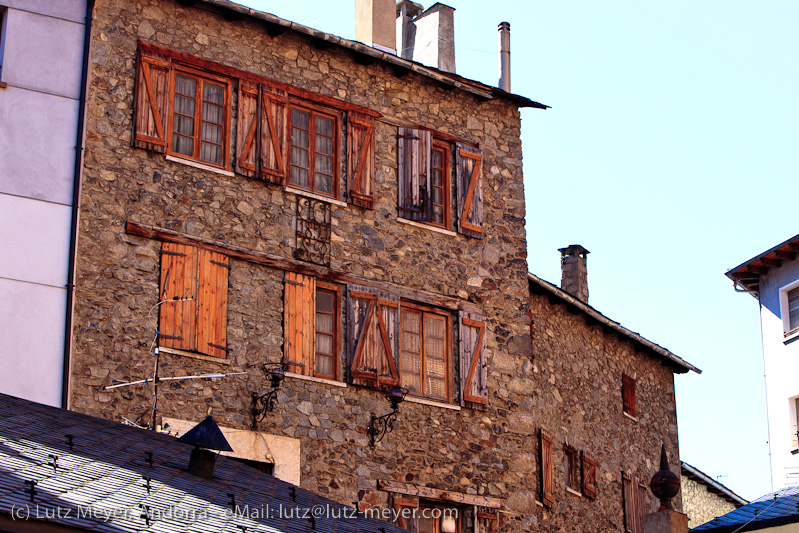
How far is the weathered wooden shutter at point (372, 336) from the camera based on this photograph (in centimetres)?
1759

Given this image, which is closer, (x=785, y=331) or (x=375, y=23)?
(x=375, y=23)

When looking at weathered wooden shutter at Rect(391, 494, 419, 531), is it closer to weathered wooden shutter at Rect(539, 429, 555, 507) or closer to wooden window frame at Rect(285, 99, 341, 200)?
weathered wooden shutter at Rect(539, 429, 555, 507)

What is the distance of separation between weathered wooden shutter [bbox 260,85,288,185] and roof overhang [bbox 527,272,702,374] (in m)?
4.59

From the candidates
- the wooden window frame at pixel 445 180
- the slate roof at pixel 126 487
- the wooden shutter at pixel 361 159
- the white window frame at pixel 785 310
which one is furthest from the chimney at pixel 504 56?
the slate roof at pixel 126 487

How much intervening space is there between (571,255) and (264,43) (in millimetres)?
10474

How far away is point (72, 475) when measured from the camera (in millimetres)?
9602

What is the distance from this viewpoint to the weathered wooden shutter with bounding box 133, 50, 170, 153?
54.5ft

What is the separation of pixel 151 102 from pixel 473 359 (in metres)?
5.75

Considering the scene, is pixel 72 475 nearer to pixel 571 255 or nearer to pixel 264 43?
pixel 264 43

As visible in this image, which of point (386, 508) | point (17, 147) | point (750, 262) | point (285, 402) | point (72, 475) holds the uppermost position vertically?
point (750, 262)

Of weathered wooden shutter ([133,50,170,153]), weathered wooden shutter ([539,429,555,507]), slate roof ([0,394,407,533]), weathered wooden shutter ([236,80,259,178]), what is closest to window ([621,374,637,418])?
weathered wooden shutter ([539,429,555,507])

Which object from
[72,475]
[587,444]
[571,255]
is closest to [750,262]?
[571,255]

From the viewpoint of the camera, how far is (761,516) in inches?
621

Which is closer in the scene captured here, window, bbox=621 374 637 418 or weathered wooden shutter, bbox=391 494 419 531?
weathered wooden shutter, bbox=391 494 419 531
